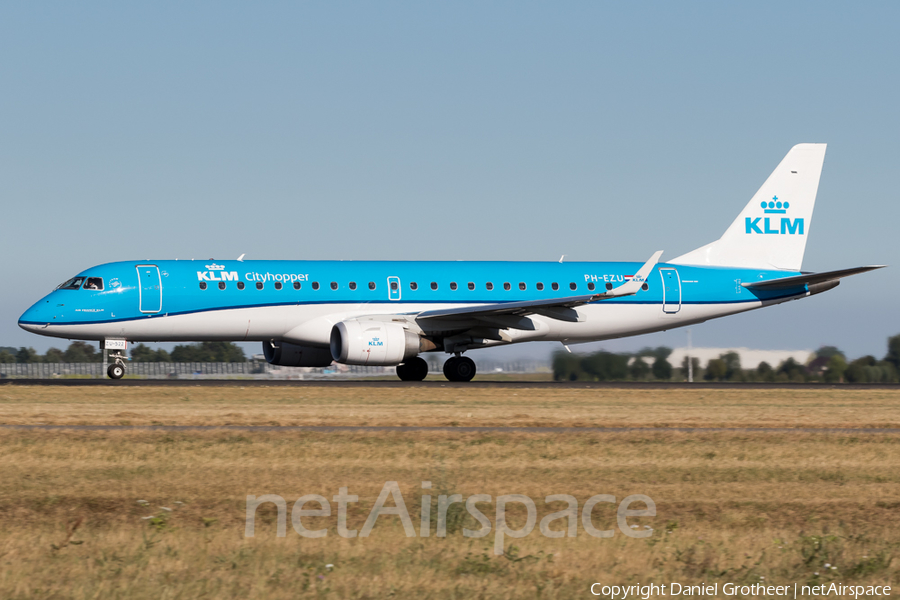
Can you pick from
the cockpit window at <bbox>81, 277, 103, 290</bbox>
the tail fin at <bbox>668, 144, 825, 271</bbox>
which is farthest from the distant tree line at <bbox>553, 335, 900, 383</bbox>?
the cockpit window at <bbox>81, 277, 103, 290</bbox>

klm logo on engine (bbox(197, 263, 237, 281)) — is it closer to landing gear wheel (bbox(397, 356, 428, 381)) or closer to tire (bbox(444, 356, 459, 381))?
landing gear wheel (bbox(397, 356, 428, 381))

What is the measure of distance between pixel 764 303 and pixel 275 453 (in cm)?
2903

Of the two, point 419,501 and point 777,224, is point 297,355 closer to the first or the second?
point 777,224

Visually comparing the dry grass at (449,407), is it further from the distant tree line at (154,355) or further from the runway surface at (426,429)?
the distant tree line at (154,355)

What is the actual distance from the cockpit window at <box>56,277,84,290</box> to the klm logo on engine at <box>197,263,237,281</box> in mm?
3578

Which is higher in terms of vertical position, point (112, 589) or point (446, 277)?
point (446, 277)

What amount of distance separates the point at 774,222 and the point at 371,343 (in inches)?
702

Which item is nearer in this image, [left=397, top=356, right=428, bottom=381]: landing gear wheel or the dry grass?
the dry grass

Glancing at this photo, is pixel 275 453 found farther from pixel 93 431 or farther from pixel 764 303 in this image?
pixel 764 303

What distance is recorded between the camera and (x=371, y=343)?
32500 millimetres

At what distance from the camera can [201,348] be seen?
159ft

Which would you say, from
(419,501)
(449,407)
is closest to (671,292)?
(449,407)

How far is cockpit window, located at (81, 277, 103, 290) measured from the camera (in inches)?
1286

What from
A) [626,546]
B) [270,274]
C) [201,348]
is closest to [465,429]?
[626,546]
